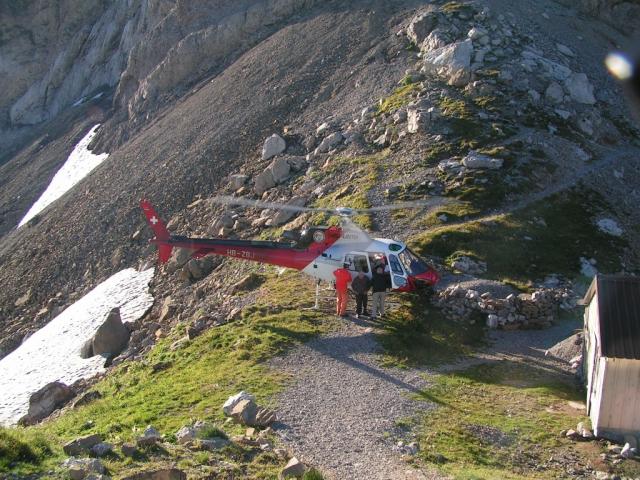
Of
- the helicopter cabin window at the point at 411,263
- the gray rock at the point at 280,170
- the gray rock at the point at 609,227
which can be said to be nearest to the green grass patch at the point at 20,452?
the helicopter cabin window at the point at 411,263

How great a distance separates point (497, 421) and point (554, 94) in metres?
29.6

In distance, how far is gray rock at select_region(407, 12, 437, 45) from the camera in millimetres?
48812

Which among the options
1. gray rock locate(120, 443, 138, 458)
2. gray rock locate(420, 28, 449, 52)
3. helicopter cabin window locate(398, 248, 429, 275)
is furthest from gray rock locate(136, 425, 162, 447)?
gray rock locate(420, 28, 449, 52)

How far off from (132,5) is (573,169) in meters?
64.0

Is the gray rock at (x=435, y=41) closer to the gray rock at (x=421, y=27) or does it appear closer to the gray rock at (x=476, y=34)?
the gray rock at (x=421, y=27)

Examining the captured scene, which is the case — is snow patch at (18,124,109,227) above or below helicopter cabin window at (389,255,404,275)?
above

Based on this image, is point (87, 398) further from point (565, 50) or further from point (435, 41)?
point (565, 50)

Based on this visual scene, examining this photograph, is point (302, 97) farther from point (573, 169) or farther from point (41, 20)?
point (41, 20)

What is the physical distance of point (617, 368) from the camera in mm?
16594

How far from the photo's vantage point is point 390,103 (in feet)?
141

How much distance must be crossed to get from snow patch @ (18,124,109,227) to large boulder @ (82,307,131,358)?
3082 cm

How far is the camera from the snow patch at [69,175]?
2399 inches

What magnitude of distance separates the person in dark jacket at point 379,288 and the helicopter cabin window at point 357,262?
493 mm

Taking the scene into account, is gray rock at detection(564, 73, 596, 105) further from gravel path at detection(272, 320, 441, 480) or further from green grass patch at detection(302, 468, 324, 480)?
green grass patch at detection(302, 468, 324, 480)
